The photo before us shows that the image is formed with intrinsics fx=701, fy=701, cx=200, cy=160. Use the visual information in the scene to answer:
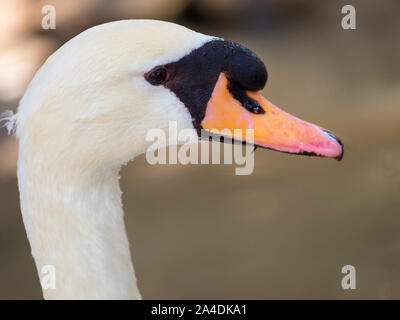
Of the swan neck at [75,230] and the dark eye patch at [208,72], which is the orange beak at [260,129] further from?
the swan neck at [75,230]

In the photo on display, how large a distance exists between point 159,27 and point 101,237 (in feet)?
1.41

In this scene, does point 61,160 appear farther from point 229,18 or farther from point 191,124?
point 229,18

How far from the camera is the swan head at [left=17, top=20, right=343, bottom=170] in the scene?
1.29 m

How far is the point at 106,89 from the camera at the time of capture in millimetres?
1328

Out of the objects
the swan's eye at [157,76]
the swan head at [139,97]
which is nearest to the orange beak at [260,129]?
the swan head at [139,97]

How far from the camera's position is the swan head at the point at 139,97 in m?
1.29

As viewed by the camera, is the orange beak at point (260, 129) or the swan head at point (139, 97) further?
the orange beak at point (260, 129)

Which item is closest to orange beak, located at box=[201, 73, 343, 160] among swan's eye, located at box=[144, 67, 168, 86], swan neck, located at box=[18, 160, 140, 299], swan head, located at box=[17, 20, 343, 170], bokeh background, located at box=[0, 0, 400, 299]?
swan head, located at box=[17, 20, 343, 170]

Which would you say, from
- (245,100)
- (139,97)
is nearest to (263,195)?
(245,100)

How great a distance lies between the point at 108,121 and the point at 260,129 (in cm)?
31

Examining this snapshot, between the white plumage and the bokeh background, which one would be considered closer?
the white plumage

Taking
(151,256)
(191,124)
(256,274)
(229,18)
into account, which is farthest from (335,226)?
(191,124)

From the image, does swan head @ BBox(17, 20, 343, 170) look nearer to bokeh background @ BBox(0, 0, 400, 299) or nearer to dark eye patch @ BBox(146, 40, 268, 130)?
dark eye patch @ BBox(146, 40, 268, 130)

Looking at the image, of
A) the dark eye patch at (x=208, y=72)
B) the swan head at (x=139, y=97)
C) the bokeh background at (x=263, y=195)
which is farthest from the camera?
the bokeh background at (x=263, y=195)
